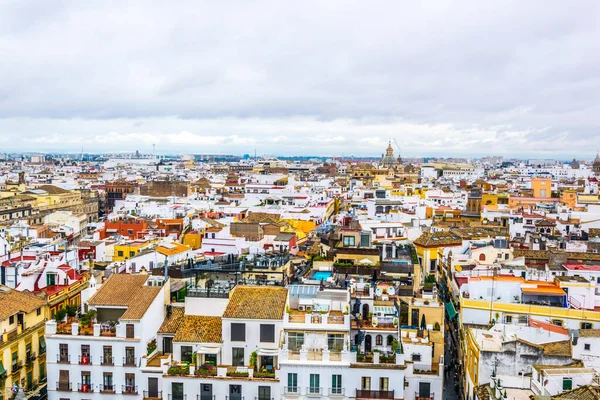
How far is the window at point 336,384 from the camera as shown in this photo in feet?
76.1

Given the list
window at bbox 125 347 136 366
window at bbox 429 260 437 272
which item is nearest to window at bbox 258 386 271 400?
window at bbox 125 347 136 366

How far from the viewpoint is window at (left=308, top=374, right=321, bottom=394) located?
23141 millimetres

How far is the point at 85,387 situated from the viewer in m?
26.2

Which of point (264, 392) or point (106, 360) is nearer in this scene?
point (264, 392)

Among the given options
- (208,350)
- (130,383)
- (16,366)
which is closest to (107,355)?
(130,383)

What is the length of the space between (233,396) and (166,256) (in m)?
19.6

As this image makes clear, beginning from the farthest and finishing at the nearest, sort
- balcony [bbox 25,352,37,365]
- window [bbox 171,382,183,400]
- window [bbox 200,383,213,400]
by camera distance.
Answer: balcony [bbox 25,352,37,365], window [bbox 171,382,183,400], window [bbox 200,383,213,400]

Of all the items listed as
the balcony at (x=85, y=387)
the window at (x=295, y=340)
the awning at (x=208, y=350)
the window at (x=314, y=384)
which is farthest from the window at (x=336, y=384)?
the balcony at (x=85, y=387)

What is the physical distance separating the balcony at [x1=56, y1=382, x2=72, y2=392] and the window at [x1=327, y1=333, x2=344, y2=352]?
433 inches

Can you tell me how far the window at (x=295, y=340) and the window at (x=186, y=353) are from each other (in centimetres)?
387

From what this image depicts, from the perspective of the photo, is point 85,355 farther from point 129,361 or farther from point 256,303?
point 256,303

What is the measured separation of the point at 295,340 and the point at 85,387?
9179mm

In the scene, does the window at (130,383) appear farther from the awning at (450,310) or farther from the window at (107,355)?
the awning at (450,310)

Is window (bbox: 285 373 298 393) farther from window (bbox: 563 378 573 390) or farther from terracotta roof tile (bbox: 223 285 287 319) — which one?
window (bbox: 563 378 573 390)
